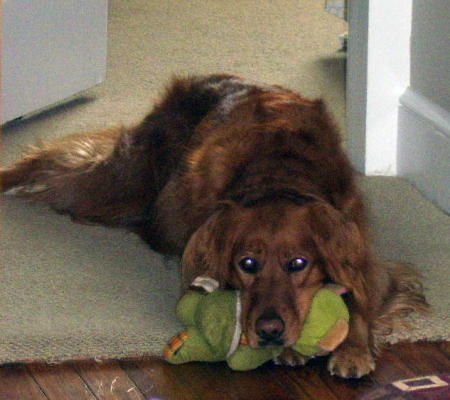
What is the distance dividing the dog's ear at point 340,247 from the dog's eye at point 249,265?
14cm

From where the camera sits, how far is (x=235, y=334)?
6.25 ft

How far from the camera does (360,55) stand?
312cm

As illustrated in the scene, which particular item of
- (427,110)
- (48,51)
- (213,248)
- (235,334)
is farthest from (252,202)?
(48,51)

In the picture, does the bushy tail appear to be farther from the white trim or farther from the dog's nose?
the white trim

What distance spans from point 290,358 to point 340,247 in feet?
0.84

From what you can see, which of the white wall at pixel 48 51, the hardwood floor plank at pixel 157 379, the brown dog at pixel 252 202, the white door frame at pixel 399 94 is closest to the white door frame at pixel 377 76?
the white door frame at pixel 399 94

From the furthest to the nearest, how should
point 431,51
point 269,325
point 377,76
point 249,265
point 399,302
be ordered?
point 377,76, point 431,51, point 399,302, point 249,265, point 269,325

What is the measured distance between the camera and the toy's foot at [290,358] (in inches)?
77.8

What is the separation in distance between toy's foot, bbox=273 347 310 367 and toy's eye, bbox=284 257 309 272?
0.18 metres

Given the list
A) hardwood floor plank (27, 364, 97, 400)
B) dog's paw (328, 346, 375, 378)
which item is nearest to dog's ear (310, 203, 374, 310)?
dog's paw (328, 346, 375, 378)

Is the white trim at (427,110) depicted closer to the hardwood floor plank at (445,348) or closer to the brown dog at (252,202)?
the brown dog at (252,202)

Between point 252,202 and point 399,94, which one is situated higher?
point 399,94

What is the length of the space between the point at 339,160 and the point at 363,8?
1.00 meters

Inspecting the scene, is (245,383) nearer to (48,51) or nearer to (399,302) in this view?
(399,302)
